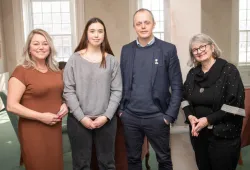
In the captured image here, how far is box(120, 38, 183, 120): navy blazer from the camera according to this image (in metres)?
2.30

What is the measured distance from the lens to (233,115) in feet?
6.89

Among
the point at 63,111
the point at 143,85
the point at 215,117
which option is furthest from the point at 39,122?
the point at 215,117

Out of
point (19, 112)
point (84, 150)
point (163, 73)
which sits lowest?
point (84, 150)

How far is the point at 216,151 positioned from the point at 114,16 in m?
5.70

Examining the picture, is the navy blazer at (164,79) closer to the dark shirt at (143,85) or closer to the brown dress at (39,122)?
the dark shirt at (143,85)

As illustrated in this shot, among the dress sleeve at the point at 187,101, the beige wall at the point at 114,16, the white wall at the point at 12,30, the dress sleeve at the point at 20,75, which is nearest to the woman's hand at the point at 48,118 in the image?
the dress sleeve at the point at 20,75

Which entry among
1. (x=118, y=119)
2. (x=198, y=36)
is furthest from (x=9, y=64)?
(x=198, y=36)

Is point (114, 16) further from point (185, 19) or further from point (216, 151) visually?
point (216, 151)

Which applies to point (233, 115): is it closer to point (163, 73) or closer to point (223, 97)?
point (223, 97)

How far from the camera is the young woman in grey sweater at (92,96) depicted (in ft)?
7.21

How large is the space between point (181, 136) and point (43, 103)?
131cm

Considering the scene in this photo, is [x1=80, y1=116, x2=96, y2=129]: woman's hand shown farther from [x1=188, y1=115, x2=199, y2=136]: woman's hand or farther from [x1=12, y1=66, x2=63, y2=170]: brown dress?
[x1=188, y1=115, x2=199, y2=136]: woman's hand

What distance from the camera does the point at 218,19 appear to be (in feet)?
24.0

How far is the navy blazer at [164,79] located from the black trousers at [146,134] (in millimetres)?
118
